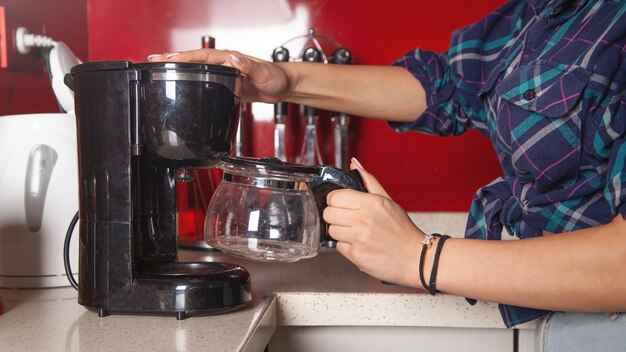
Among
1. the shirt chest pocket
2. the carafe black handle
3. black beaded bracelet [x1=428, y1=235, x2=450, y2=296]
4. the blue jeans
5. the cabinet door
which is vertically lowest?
the cabinet door

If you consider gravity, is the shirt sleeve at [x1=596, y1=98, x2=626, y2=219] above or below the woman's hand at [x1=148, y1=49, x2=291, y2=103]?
below

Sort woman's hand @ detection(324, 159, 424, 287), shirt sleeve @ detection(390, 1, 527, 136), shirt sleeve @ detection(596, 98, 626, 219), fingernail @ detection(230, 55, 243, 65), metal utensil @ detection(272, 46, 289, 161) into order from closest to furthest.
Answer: shirt sleeve @ detection(596, 98, 626, 219) → woman's hand @ detection(324, 159, 424, 287) → fingernail @ detection(230, 55, 243, 65) → shirt sleeve @ detection(390, 1, 527, 136) → metal utensil @ detection(272, 46, 289, 161)

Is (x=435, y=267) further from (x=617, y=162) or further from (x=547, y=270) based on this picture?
(x=617, y=162)

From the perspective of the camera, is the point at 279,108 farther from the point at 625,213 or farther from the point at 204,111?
the point at 625,213

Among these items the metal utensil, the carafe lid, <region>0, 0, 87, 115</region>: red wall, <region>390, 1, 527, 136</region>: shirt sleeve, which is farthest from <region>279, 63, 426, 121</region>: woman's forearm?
<region>0, 0, 87, 115</region>: red wall

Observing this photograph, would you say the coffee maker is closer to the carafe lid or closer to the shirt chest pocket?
the carafe lid

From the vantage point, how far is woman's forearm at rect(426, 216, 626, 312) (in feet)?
2.59

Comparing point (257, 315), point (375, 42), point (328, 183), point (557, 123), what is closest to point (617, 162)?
point (557, 123)

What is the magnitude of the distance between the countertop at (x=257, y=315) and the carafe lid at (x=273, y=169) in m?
0.20

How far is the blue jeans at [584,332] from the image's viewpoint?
2.90 feet

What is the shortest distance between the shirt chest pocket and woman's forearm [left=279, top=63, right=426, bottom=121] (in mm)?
309

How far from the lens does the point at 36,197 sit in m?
1.11

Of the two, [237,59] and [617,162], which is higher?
[237,59]

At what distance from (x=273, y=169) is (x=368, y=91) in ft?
1.53
